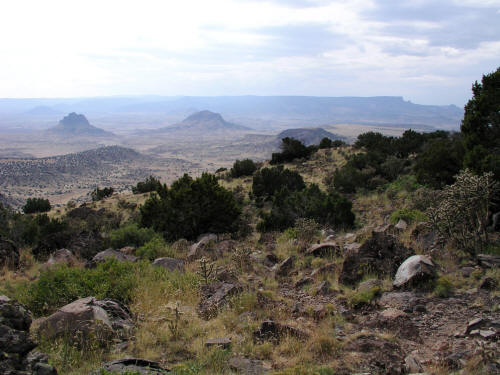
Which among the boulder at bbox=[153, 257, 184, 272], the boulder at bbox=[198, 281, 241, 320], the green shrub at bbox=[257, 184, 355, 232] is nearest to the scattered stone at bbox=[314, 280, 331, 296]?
the boulder at bbox=[198, 281, 241, 320]

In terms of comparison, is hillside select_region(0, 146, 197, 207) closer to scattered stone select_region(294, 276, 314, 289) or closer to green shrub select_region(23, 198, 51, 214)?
green shrub select_region(23, 198, 51, 214)

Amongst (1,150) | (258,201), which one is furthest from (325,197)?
(1,150)

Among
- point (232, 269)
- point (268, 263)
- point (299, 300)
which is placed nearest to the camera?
point (299, 300)

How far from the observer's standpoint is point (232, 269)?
7504mm

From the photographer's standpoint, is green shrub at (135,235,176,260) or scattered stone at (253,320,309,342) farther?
green shrub at (135,235,176,260)

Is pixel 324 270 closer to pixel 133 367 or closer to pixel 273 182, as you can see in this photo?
pixel 133 367

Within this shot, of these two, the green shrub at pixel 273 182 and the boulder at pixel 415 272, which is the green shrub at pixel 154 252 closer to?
the boulder at pixel 415 272

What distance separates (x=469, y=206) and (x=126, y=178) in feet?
254

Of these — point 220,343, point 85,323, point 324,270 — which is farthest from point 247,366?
point 324,270

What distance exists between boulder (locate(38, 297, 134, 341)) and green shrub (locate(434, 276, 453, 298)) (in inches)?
186

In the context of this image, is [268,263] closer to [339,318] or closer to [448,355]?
[339,318]

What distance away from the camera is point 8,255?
840 centimetres

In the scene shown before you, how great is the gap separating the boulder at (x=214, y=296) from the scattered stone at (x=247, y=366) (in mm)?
1347

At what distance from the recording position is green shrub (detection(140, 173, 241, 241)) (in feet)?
40.5
